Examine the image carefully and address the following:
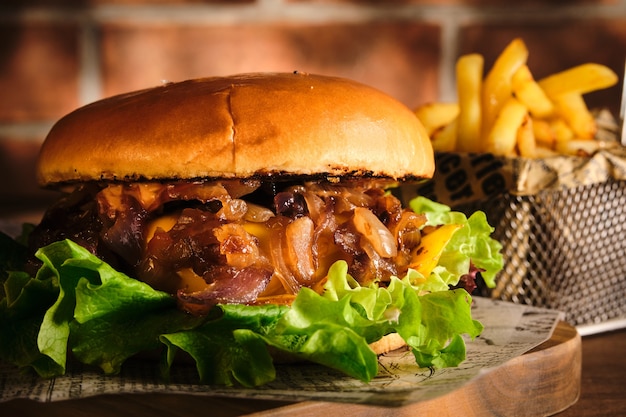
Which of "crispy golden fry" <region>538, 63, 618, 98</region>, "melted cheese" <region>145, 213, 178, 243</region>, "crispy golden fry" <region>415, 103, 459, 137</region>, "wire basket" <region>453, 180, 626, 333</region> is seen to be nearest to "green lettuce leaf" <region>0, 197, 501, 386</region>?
"melted cheese" <region>145, 213, 178, 243</region>

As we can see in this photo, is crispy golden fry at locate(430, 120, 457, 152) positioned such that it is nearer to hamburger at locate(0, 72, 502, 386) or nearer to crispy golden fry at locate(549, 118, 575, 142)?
crispy golden fry at locate(549, 118, 575, 142)

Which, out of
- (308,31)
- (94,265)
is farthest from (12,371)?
(308,31)

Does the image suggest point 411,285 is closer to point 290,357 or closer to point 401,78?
point 290,357

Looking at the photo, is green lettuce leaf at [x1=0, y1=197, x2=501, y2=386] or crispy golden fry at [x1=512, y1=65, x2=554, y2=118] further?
crispy golden fry at [x1=512, y1=65, x2=554, y2=118]

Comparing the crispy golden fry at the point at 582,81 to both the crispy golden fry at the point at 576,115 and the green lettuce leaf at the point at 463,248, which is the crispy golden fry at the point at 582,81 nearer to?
the crispy golden fry at the point at 576,115

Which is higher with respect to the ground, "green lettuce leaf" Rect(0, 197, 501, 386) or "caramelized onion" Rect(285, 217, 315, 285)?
"caramelized onion" Rect(285, 217, 315, 285)

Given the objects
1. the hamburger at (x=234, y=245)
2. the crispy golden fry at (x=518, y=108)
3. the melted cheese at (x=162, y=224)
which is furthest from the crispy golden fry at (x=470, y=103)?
the melted cheese at (x=162, y=224)

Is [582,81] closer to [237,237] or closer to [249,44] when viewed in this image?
[237,237]
